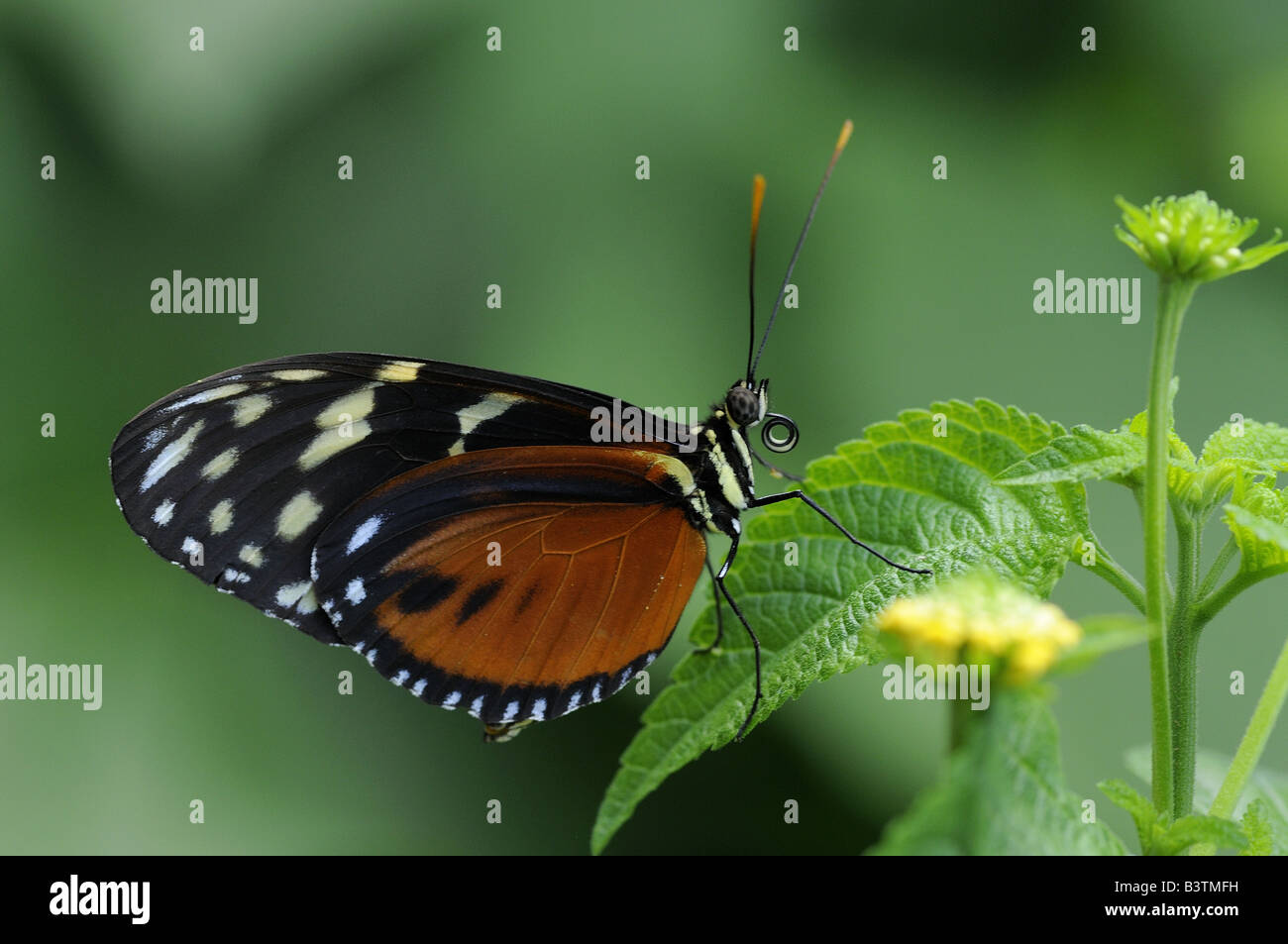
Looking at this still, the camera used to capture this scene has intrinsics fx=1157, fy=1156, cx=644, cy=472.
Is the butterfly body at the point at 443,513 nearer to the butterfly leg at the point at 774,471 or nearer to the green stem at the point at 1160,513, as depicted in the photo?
the butterfly leg at the point at 774,471

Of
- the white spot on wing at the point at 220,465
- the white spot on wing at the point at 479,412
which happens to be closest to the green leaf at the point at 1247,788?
the white spot on wing at the point at 479,412

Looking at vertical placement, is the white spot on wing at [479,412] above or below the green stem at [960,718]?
above

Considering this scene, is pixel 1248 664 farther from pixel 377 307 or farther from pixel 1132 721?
pixel 377 307

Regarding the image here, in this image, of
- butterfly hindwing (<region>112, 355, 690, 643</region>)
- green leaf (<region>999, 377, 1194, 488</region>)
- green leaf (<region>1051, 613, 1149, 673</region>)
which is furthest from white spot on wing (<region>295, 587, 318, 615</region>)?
green leaf (<region>1051, 613, 1149, 673</region>)

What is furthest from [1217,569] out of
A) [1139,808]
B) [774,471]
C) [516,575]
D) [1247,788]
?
[516,575]

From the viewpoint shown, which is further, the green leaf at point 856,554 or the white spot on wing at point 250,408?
the white spot on wing at point 250,408

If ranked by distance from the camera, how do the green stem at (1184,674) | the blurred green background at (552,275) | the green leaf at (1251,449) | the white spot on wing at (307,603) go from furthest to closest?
the blurred green background at (552,275), the white spot on wing at (307,603), the green leaf at (1251,449), the green stem at (1184,674)
